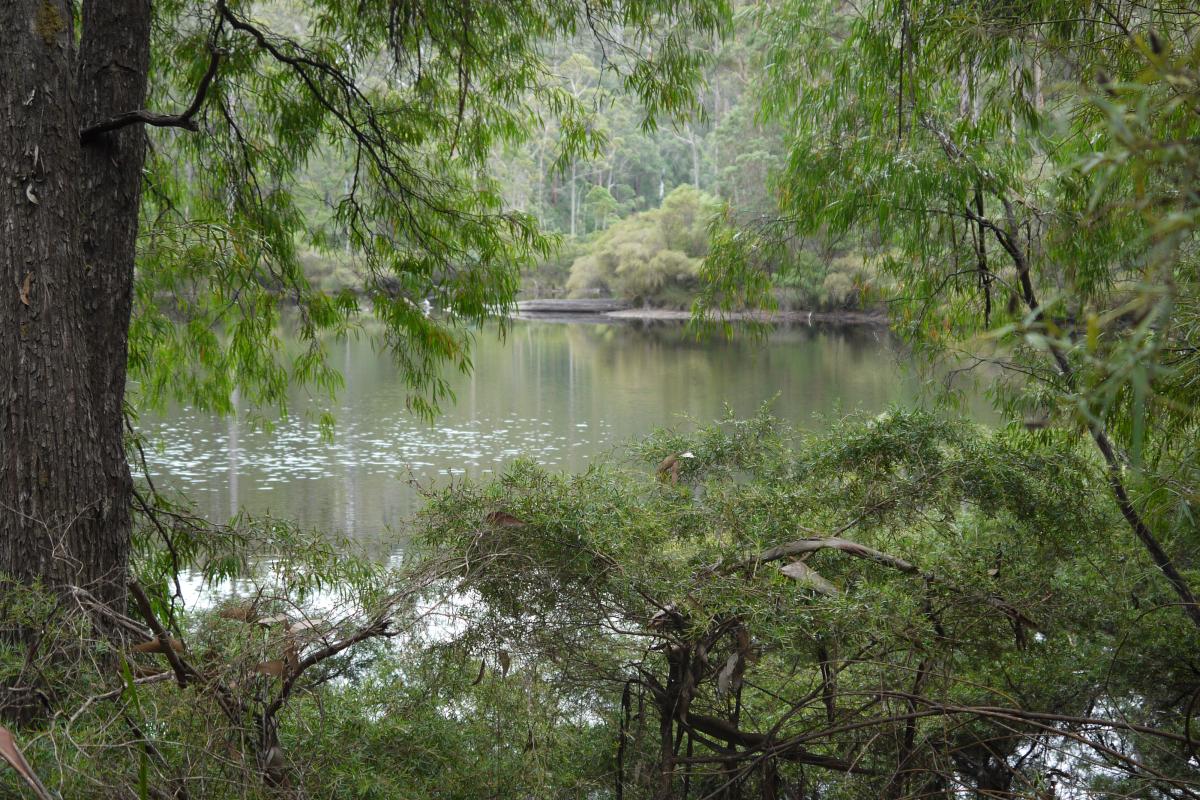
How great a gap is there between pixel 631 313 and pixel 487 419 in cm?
2233

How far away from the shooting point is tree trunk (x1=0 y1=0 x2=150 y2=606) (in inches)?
100

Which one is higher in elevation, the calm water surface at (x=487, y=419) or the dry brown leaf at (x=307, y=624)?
the dry brown leaf at (x=307, y=624)

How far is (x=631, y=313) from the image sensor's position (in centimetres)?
3762

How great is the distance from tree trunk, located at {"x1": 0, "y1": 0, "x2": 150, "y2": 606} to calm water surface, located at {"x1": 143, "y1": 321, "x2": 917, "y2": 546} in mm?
2277

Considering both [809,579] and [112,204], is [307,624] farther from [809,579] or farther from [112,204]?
[112,204]

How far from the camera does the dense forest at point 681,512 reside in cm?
199

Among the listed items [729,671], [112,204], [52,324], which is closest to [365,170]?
[112,204]

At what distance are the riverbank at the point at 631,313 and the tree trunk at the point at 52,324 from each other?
2613 cm

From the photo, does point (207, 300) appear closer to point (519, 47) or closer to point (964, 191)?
point (519, 47)

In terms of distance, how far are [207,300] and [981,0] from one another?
344 cm

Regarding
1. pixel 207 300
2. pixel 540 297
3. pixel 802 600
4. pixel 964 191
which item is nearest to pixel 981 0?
pixel 964 191

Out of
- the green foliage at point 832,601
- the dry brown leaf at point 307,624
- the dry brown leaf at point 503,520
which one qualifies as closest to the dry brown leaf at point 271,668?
the dry brown leaf at point 307,624

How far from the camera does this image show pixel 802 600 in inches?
85.3

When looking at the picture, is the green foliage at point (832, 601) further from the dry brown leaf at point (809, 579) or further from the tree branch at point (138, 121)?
the tree branch at point (138, 121)
